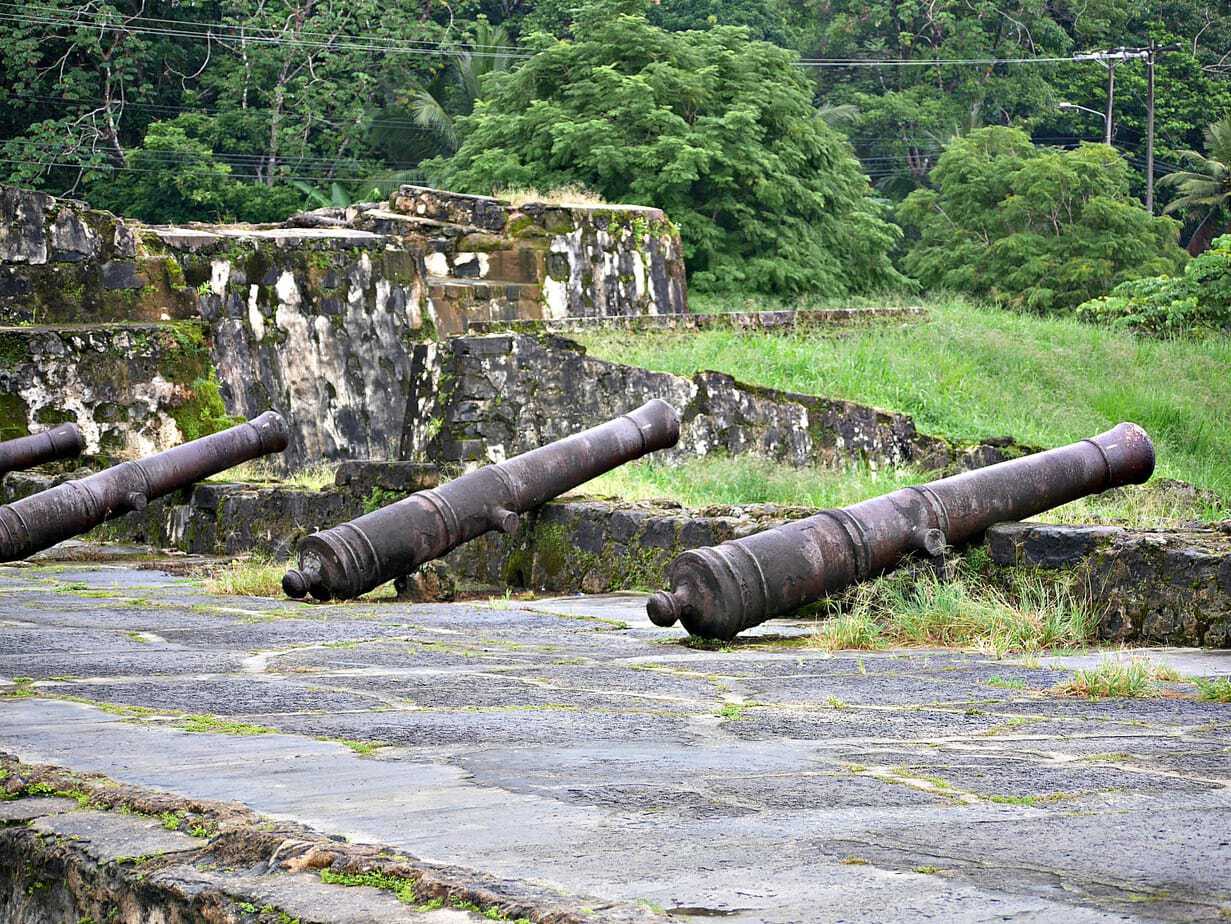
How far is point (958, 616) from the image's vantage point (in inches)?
267

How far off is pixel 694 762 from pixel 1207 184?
43.0m

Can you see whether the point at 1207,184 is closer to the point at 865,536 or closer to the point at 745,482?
the point at 745,482

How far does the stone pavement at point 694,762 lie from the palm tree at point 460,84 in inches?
1400

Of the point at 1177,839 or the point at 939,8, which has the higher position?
the point at 939,8

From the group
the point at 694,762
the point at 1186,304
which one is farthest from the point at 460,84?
the point at 694,762

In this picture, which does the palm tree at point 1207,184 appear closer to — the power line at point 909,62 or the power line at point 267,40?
the power line at point 909,62

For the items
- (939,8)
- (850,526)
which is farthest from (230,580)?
(939,8)

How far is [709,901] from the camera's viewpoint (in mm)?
2410

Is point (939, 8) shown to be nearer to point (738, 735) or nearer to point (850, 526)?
point (850, 526)

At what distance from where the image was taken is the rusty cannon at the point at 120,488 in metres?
12.0

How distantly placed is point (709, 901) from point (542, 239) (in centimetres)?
2066

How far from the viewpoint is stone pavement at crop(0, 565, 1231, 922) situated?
2.55 meters

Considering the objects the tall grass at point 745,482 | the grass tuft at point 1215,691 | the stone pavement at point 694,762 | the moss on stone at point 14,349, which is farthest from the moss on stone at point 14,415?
the grass tuft at point 1215,691

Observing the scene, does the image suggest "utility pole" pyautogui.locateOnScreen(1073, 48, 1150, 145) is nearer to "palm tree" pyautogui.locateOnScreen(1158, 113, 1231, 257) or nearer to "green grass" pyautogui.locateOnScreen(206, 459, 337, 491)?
"palm tree" pyautogui.locateOnScreen(1158, 113, 1231, 257)
